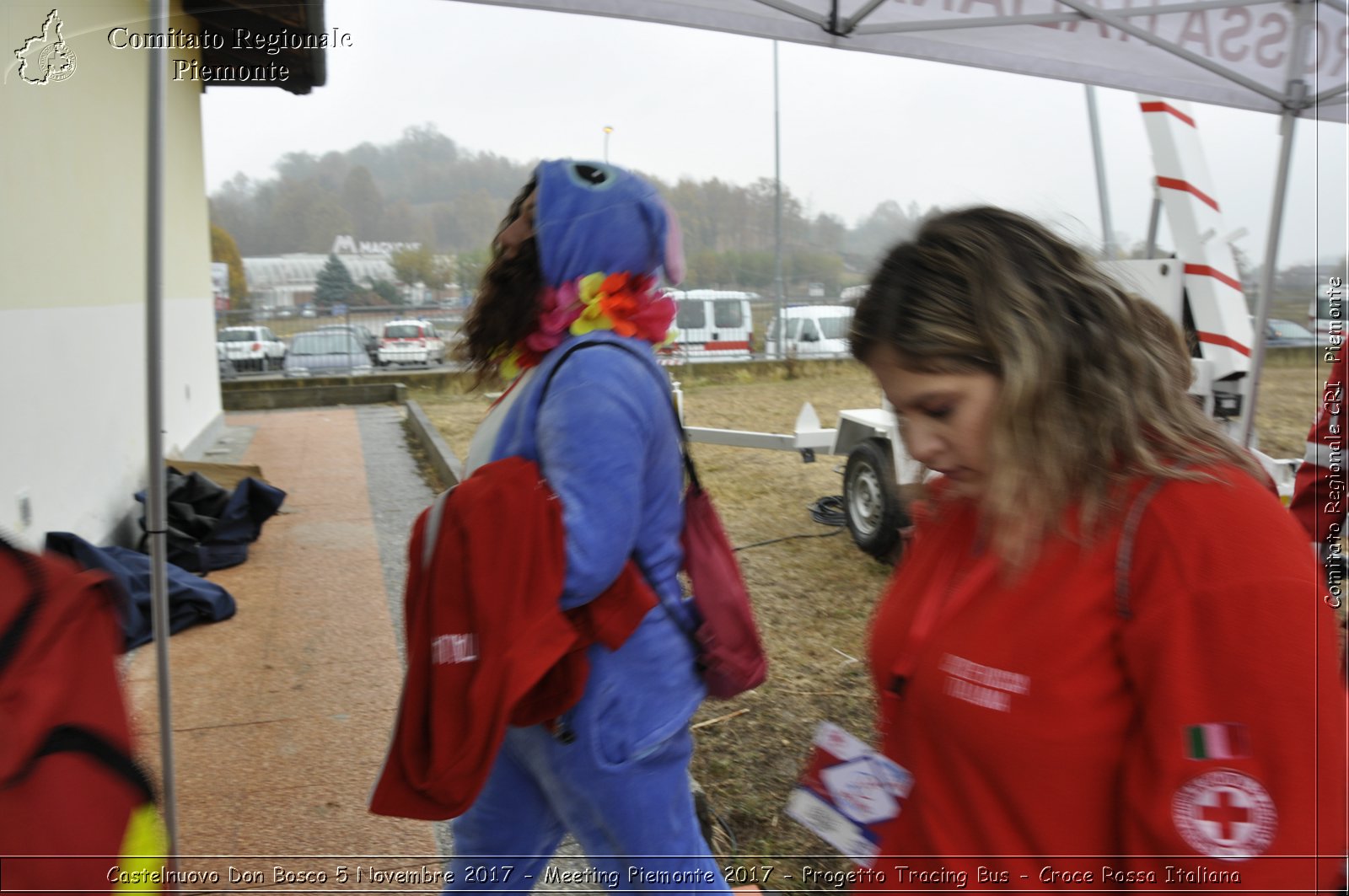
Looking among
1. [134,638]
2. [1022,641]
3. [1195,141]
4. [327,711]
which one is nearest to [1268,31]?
[1195,141]

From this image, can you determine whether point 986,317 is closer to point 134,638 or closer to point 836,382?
point 134,638

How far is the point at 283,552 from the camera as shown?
6.33 metres

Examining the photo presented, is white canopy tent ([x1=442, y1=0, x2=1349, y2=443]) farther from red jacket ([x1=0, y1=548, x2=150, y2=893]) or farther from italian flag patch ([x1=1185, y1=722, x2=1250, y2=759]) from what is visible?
italian flag patch ([x1=1185, y1=722, x2=1250, y2=759])

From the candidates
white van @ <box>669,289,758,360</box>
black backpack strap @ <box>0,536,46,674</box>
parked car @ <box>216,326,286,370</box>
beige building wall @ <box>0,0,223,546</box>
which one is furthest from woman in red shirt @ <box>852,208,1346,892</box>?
white van @ <box>669,289,758,360</box>

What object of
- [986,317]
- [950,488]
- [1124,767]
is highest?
[986,317]

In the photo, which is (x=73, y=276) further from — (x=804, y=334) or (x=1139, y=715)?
(x=804, y=334)

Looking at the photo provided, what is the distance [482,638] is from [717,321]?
964 inches

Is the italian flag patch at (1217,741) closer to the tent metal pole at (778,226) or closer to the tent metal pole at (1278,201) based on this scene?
the tent metal pole at (1278,201)

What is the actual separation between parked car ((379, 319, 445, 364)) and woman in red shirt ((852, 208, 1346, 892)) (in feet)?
69.8

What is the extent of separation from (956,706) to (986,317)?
48cm

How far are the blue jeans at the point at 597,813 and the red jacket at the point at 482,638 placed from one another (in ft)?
0.42

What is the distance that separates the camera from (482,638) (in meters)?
1.58

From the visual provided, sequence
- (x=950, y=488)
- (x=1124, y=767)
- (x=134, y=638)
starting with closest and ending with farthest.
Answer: (x=1124, y=767), (x=950, y=488), (x=134, y=638)

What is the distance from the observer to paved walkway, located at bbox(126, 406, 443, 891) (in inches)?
118
